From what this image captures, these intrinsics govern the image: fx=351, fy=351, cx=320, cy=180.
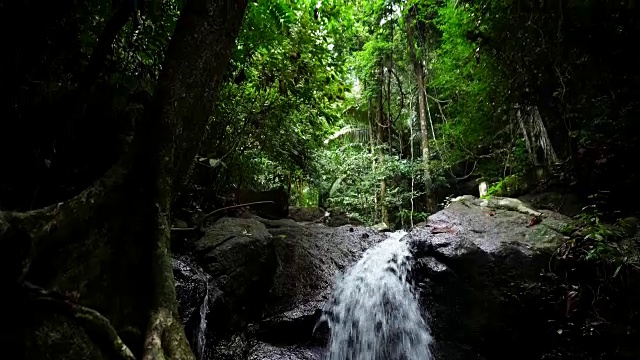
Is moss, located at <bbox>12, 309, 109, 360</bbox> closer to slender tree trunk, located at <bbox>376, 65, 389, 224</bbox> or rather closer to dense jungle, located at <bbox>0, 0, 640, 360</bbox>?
dense jungle, located at <bbox>0, 0, 640, 360</bbox>

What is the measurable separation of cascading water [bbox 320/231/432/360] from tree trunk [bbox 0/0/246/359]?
2.99 m

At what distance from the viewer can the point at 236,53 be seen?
5.16 m

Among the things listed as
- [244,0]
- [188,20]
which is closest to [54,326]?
[188,20]

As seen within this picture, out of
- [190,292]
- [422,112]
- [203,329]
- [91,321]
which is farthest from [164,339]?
[422,112]

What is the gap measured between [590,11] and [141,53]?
6.53 metres

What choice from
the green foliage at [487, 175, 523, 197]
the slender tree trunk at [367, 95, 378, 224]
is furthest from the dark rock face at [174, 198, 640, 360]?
the slender tree trunk at [367, 95, 378, 224]

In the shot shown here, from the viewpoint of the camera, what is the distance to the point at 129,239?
2643 mm

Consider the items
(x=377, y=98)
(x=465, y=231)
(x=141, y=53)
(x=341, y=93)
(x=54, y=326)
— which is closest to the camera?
(x=54, y=326)

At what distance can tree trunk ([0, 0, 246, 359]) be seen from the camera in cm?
191

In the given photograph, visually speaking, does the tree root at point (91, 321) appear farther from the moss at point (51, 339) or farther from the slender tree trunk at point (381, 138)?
the slender tree trunk at point (381, 138)

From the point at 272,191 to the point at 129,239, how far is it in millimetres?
5944

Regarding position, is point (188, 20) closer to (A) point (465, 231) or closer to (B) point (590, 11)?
(A) point (465, 231)

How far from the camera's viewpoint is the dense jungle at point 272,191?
242 cm

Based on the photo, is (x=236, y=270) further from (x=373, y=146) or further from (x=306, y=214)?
(x=373, y=146)
